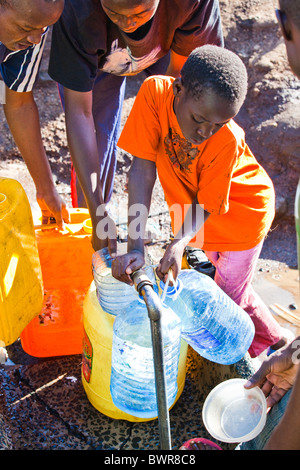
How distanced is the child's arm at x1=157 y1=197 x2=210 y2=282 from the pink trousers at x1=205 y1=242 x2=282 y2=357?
0.38 meters

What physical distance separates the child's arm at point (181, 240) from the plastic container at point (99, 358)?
16.3 inches

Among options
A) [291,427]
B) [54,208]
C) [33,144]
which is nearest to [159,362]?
[291,427]

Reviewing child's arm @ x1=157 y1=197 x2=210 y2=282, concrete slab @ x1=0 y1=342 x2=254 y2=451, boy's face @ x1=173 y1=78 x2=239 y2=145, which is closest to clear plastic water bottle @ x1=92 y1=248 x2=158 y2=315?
child's arm @ x1=157 y1=197 x2=210 y2=282

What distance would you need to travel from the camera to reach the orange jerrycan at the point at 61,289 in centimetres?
254

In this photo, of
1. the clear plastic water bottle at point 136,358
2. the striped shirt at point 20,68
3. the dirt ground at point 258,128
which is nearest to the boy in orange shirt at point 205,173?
the clear plastic water bottle at point 136,358

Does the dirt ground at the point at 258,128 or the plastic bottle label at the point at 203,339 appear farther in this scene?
the dirt ground at the point at 258,128

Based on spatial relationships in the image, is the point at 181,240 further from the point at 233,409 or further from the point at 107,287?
the point at 233,409

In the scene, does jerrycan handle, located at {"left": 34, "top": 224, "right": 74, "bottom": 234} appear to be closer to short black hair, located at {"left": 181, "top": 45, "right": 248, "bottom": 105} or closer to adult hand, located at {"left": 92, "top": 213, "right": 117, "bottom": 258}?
adult hand, located at {"left": 92, "top": 213, "right": 117, "bottom": 258}

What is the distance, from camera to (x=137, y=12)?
1.94 metres

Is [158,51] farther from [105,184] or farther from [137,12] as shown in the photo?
[105,184]

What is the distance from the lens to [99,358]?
2213 mm

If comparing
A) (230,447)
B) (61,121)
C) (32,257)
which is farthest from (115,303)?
(61,121)

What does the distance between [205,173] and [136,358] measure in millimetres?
869

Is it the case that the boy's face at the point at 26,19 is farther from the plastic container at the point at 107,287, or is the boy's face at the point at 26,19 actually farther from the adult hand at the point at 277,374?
the adult hand at the point at 277,374
